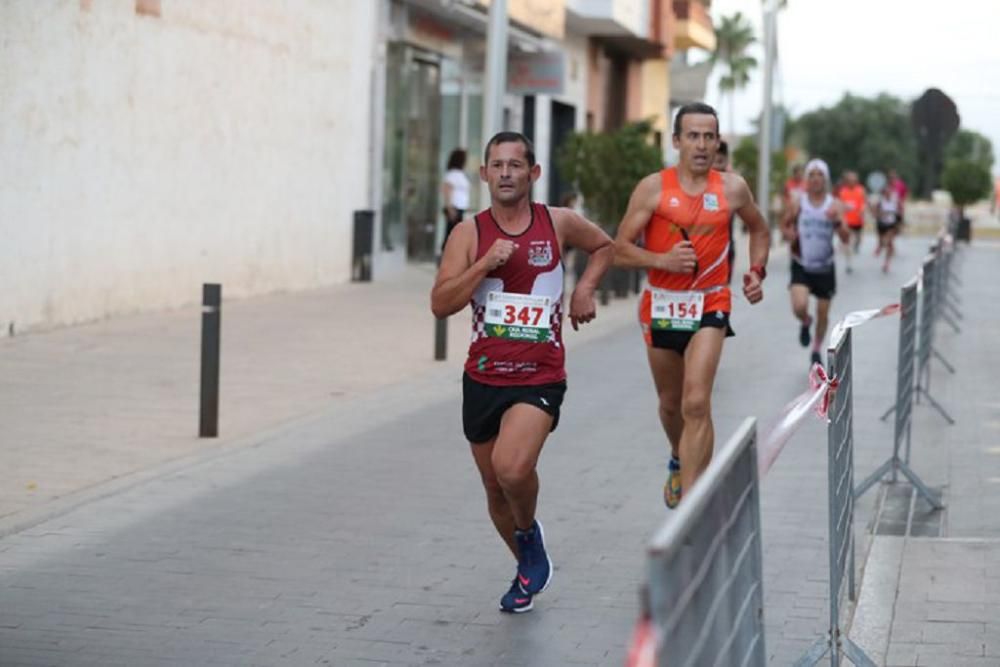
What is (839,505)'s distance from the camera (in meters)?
6.50

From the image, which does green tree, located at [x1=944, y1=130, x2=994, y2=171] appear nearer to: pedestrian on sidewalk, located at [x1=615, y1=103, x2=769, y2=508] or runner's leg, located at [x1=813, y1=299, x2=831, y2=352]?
runner's leg, located at [x1=813, y1=299, x2=831, y2=352]

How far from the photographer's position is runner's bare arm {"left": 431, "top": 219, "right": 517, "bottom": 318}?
6.57 meters

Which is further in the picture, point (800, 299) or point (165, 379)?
point (800, 299)

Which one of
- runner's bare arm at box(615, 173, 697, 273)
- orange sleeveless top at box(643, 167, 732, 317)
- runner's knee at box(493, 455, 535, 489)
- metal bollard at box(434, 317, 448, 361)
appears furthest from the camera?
metal bollard at box(434, 317, 448, 361)

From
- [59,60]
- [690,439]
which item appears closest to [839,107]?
[59,60]

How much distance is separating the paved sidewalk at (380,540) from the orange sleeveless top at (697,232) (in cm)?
114

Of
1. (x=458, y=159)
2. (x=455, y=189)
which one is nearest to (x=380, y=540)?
(x=455, y=189)

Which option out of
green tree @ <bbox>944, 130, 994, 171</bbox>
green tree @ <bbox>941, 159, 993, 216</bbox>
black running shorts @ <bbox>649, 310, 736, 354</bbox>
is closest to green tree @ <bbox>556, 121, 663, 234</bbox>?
black running shorts @ <bbox>649, 310, 736, 354</bbox>

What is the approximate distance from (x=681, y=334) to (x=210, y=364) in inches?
134

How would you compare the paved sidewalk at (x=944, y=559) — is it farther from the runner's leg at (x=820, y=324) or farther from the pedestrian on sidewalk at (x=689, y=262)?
the runner's leg at (x=820, y=324)

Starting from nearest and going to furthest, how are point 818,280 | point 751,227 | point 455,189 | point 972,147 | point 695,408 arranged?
1. point 695,408
2. point 751,227
3. point 818,280
4. point 455,189
5. point 972,147

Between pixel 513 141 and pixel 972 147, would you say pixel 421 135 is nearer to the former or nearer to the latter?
pixel 513 141

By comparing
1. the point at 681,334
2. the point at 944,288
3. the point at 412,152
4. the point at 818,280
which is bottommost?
the point at 944,288

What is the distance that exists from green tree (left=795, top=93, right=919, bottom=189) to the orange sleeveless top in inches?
4211
